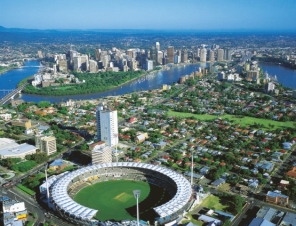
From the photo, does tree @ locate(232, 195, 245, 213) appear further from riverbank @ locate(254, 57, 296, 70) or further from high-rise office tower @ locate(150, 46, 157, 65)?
high-rise office tower @ locate(150, 46, 157, 65)

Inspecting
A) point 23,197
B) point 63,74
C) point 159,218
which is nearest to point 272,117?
point 159,218

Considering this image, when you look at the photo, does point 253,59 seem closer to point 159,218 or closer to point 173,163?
point 173,163

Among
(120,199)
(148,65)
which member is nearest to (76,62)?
(148,65)

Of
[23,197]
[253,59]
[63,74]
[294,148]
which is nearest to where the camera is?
[23,197]

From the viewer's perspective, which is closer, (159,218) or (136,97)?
(159,218)

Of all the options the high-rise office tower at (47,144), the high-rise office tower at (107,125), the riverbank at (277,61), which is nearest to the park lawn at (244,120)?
the high-rise office tower at (107,125)
